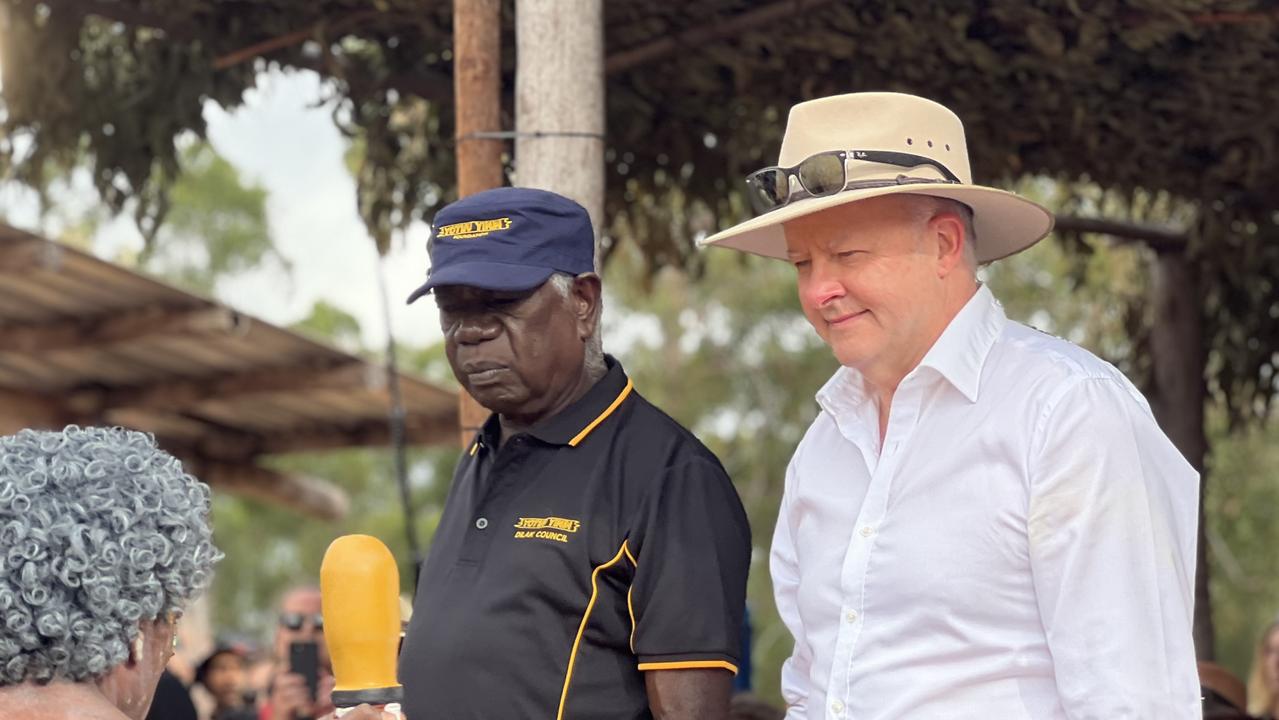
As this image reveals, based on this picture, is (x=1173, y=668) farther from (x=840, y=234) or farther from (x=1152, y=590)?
(x=840, y=234)

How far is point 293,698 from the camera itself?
457 centimetres

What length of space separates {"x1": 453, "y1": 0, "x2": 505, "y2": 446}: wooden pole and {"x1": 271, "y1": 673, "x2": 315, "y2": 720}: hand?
828 mm

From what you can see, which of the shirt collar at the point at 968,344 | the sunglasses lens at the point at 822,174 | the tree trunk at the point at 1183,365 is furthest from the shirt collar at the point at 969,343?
the tree trunk at the point at 1183,365

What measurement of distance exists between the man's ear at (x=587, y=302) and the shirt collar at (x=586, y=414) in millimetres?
100

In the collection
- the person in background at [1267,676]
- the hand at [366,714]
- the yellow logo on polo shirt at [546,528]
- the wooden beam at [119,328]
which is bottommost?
the person in background at [1267,676]

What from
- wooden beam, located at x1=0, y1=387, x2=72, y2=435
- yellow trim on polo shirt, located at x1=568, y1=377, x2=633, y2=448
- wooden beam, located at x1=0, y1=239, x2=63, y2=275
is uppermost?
wooden beam, located at x1=0, y1=239, x2=63, y2=275

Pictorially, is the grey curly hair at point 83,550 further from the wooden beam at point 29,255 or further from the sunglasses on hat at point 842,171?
the wooden beam at point 29,255

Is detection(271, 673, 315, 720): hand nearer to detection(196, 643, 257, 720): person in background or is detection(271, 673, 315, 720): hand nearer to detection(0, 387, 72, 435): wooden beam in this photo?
detection(196, 643, 257, 720): person in background

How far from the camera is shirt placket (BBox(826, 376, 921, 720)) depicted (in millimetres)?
2920

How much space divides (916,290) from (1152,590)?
0.63m

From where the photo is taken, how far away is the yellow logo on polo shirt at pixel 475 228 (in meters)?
3.28

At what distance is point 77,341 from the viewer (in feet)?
25.9

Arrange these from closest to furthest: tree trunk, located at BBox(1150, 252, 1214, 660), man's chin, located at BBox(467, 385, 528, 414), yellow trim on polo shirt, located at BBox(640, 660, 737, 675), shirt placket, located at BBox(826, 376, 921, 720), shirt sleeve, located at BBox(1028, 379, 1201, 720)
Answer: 1. shirt sleeve, located at BBox(1028, 379, 1201, 720)
2. shirt placket, located at BBox(826, 376, 921, 720)
3. yellow trim on polo shirt, located at BBox(640, 660, 737, 675)
4. man's chin, located at BBox(467, 385, 528, 414)
5. tree trunk, located at BBox(1150, 252, 1214, 660)

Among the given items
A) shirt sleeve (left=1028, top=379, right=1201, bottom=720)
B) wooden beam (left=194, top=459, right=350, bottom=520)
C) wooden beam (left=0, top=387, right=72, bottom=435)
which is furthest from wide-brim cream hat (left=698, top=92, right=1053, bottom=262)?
wooden beam (left=194, top=459, right=350, bottom=520)
